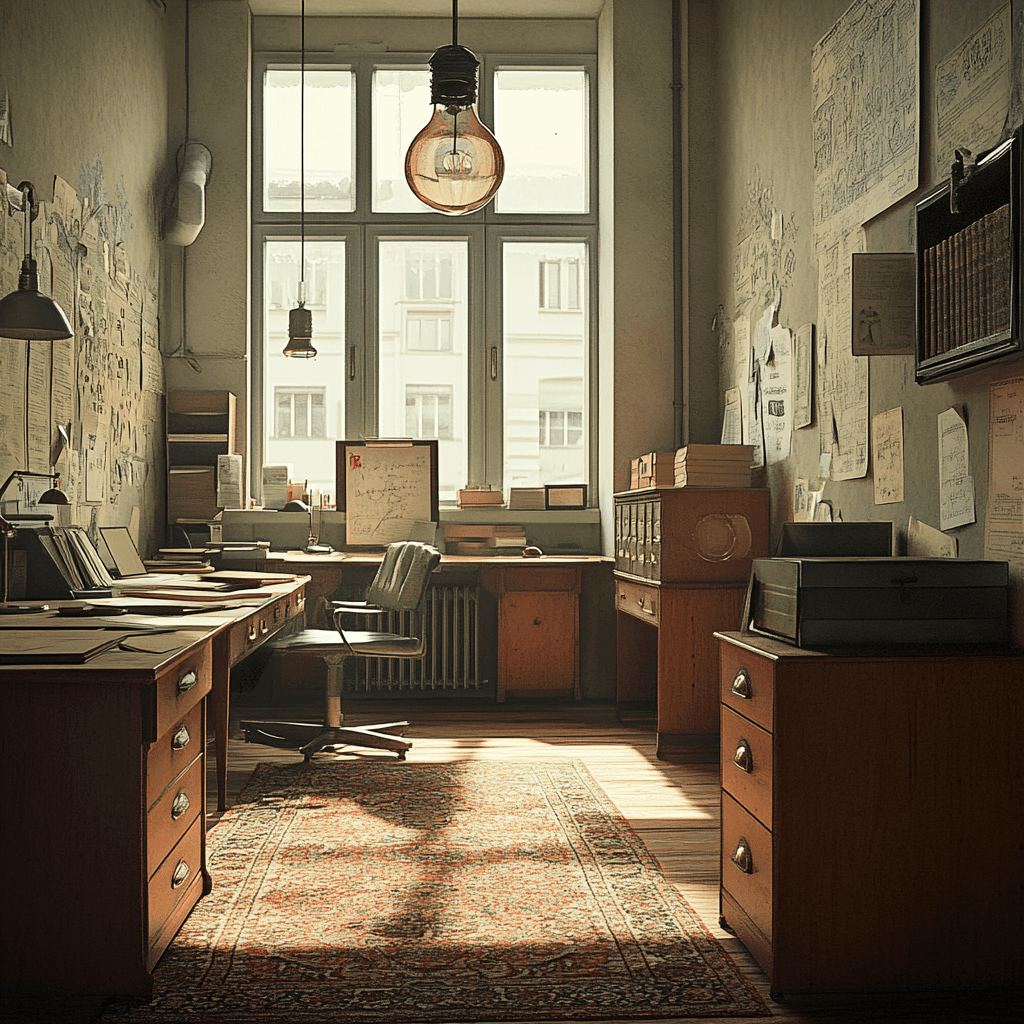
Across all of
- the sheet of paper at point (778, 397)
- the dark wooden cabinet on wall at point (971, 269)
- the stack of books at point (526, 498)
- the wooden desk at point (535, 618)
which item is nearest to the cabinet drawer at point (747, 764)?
the dark wooden cabinet on wall at point (971, 269)

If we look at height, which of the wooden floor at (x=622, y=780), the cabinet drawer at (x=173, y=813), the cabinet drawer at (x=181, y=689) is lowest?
the wooden floor at (x=622, y=780)

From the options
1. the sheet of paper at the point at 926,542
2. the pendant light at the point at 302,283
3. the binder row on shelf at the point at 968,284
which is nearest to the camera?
the binder row on shelf at the point at 968,284

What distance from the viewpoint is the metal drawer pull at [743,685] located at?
2.32m

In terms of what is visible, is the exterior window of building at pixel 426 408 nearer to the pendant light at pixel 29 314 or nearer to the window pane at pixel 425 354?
the window pane at pixel 425 354

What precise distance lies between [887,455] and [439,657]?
329 centimetres

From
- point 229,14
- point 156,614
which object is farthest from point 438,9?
point 156,614

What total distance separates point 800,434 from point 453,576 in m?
2.50

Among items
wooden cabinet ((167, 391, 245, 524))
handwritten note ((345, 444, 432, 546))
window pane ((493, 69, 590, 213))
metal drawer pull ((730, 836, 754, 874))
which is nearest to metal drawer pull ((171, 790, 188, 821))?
metal drawer pull ((730, 836, 754, 874))

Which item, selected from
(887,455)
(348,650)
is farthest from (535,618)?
Answer: (887,455)

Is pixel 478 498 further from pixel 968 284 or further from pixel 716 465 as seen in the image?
pixel 968 284

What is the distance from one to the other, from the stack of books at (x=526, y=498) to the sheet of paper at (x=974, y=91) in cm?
346

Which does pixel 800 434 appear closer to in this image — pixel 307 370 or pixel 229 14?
pixel 307 370

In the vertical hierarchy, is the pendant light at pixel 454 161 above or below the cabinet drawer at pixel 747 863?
above

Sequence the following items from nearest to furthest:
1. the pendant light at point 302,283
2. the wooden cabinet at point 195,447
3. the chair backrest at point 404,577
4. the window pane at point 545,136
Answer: the chair backrest at point 404,577 → the pendant light at point 302,283 → the wooden cabinet at point 195,447 → the window pane at point 545,136
